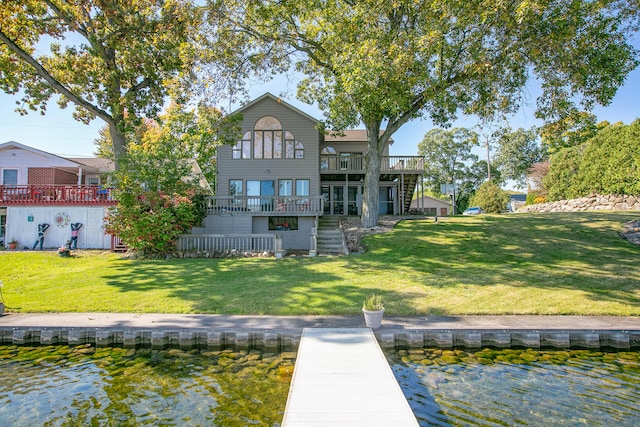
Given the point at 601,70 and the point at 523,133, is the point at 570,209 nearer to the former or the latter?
the point at 601,70

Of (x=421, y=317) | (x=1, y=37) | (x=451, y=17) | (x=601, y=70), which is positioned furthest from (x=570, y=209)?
(x=1, y=37)

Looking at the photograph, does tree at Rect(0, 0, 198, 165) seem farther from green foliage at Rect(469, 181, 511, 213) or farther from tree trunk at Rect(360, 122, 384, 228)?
green foliage at Rect(469, 181, 511, 213)

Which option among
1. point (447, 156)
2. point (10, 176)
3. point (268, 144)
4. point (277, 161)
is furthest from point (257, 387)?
point (447, 156)

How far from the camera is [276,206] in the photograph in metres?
19.4

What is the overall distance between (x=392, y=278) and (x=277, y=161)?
12319 millimetres

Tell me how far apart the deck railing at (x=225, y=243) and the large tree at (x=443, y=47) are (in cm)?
637

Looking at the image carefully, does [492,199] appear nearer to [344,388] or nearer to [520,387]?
[520,387]

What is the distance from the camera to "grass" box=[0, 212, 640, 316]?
8523 millimetres

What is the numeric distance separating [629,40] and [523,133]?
39.2 meters

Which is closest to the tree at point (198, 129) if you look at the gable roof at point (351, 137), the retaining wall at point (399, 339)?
the gable roof at point (351, 137)

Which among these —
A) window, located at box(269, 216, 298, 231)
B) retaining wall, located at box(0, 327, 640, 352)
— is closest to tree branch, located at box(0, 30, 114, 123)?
window, located at box(269, 216, 298, 231)

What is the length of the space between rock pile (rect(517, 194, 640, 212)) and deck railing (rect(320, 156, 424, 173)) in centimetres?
1152

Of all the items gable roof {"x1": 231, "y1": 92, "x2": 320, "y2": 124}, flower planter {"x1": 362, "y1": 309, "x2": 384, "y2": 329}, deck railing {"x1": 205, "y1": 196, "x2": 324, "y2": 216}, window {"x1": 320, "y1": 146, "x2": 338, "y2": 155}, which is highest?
gable roof {"x1": 231, "y1": 92, "x2": 320, "y2": 124}

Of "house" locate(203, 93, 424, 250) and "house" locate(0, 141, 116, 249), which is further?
"house" locate(203, 93, 424, 250)
